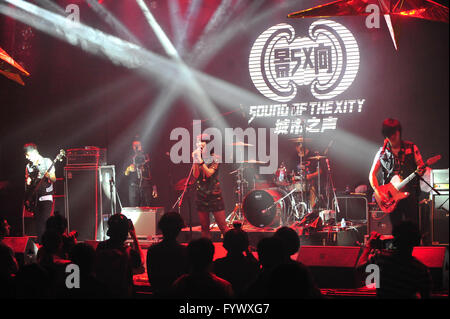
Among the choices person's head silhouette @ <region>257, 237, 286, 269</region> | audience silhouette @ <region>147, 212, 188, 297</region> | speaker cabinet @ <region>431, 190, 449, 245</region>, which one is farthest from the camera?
speaker cabinet @ <region>431, 190, 449, 245</region>

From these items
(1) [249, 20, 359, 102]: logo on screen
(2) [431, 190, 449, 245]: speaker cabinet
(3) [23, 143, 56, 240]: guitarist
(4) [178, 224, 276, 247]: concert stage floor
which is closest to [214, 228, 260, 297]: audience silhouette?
(2) [431, 190, 449, 245]: speaker cabinet

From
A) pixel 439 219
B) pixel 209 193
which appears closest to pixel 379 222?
pixel 439 219

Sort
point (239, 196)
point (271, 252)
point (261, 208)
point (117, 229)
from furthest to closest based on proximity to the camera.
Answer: point (239, 196), point (261, 208), point (117, 229), point (271, 252)

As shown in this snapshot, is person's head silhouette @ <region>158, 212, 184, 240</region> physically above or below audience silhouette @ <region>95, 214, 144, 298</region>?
above

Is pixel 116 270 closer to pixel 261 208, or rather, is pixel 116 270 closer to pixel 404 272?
pixel 404 272

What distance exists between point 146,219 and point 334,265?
5.62 m

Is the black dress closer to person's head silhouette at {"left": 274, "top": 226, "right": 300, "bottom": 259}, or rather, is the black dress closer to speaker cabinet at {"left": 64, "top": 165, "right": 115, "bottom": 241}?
speaker cabinet at {"left": 64, "top": 165, "right": 115, "bottom": 241}

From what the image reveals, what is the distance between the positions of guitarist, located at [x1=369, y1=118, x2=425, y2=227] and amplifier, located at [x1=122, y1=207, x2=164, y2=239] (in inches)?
210

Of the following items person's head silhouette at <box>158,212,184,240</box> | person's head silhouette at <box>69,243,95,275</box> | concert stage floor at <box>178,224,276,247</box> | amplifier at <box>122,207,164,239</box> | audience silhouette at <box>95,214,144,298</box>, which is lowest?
concert stage floor at <box>178,224,276,247</box>

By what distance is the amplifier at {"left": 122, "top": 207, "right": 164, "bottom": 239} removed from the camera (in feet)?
30.6

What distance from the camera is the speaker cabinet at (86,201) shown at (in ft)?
29.5

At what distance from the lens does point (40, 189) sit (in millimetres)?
8109

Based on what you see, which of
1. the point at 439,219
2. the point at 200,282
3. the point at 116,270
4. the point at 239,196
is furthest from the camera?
the point at 239,196

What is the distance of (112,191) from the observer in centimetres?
943
